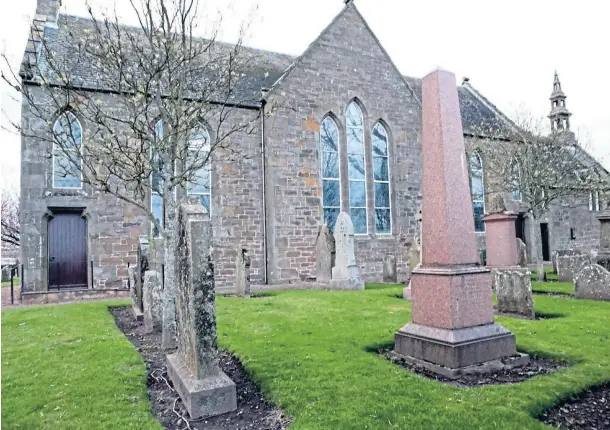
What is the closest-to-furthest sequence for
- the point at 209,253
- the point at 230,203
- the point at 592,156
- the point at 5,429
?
the point at 5,429, the point at 209,253, the point at 230,203, the point at 592,156

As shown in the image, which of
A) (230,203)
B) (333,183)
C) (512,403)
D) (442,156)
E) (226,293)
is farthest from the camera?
(333,183)

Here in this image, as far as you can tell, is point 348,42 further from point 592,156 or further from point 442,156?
point 592,156

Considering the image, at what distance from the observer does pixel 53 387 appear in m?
4.85

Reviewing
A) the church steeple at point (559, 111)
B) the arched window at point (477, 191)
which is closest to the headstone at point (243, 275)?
the arched window at point (477, 191)

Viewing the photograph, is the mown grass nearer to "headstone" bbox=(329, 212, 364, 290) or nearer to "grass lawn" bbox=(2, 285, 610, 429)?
"grass lawn" bbox=(2, 285, 610, 429)

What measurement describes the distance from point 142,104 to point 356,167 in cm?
1062

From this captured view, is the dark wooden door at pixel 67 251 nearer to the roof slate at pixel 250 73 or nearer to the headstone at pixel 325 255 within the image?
the roof slate at pixel 250 73

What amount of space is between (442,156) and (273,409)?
3891 millimetres

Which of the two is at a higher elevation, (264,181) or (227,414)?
(264,181)

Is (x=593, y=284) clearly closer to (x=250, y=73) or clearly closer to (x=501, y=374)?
(x=501, y=374)

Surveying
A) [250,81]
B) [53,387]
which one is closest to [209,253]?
[53,387]

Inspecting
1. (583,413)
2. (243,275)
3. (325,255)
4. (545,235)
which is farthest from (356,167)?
(583,413)

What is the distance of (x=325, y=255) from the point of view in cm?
1403

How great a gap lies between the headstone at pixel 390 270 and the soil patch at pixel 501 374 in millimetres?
9787
